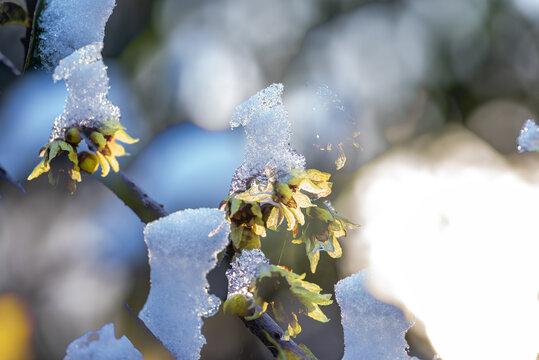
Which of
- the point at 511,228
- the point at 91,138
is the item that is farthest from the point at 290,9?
the point at 91,138

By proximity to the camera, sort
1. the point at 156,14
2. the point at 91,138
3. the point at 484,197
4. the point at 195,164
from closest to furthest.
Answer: the point at 91,138 → the point at 195,164 → the point at 484,197 → the point at 156,14

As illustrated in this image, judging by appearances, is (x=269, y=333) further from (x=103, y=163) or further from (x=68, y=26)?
(x=68, y=26)

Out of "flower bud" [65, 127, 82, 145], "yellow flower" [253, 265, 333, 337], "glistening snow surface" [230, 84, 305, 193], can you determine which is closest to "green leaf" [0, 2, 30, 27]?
"flower bud" [65, 127, 82, 145]

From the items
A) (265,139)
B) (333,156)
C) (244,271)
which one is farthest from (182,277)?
(333,156)

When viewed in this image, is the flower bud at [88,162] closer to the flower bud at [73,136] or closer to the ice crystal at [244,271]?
the flower bud at [73,136]

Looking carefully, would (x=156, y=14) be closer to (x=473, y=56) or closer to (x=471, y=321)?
(x=473, y=56)

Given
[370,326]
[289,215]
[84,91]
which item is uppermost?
[84,91]

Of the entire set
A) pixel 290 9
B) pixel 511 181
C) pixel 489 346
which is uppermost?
pixel 290 9
